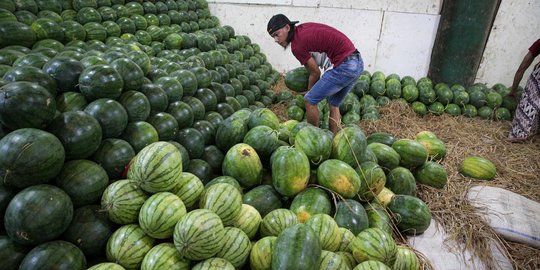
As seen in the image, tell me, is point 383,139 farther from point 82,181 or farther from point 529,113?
point 529,113

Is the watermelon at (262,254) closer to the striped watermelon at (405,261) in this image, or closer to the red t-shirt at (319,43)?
the striped watermelon at (405,261)

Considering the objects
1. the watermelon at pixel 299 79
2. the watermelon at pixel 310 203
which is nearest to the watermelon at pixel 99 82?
the watermelon at pixel 310 203

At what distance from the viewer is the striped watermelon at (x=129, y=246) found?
1.53m

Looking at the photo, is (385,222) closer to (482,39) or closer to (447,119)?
(447,119)

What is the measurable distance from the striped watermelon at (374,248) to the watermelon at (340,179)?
1.28 ft

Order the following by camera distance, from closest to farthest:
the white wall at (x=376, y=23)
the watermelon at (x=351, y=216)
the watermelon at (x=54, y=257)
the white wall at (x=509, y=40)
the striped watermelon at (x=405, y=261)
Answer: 1. the watermelon at (x=54, y=257)
2. the striped watermelon at (x=405, y=261)
3. the watermelon at (x=351, y=216)
4. the white wall at (x=509, y=40)
5. the white wall at (x=376, y=23)

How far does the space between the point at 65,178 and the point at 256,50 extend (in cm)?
559

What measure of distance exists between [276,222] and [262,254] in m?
0.26

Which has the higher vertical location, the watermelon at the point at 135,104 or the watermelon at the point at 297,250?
the watermelon at the point at 135,104

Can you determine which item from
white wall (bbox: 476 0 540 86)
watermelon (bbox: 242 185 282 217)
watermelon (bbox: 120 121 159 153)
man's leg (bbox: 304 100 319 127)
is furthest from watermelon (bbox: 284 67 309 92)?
white wall (bbox: 476 0 540 86)

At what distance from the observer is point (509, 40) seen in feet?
19.8

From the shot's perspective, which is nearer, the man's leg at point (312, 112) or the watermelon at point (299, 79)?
the man's leg at point (312, 112)

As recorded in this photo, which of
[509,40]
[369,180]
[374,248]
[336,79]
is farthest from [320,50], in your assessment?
[509,40]

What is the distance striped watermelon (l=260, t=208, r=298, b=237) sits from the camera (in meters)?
1.82
